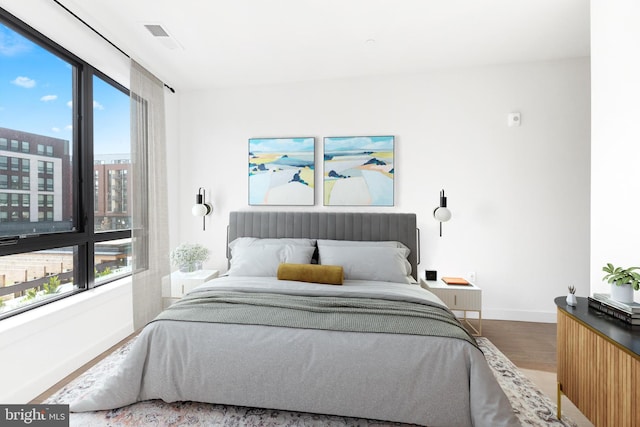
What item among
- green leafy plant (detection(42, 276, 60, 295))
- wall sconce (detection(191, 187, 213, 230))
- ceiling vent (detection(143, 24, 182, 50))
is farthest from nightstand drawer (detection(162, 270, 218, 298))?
ceiling vent (detection(143, 24, 182, 50))

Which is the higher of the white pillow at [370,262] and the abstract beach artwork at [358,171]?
the abstract beach artwork at [358,171]

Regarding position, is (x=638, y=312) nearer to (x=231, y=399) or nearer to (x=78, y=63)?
(x=231, y=399)

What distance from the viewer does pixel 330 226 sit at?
345 centimetres

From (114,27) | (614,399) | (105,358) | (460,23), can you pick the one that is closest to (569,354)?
(614,399)

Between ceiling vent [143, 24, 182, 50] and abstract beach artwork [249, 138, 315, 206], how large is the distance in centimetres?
123

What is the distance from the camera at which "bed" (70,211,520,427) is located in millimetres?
1561

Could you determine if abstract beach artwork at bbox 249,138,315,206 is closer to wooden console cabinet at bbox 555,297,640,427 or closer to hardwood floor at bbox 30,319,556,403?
hardwood floor at bbox 30,319,556,403

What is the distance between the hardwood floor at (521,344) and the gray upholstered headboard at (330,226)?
3.15 feet

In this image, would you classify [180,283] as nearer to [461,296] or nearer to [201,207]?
[201,207]

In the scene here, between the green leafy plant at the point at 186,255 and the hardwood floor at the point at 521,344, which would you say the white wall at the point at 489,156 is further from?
the green leafy plant at the point at 186,255

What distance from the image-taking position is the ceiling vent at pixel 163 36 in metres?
2.51

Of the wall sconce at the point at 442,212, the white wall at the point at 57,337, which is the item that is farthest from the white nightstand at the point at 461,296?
the white wall at the point at 57,337

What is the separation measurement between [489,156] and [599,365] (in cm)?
235

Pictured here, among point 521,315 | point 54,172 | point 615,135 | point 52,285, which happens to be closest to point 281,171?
point 54,172
